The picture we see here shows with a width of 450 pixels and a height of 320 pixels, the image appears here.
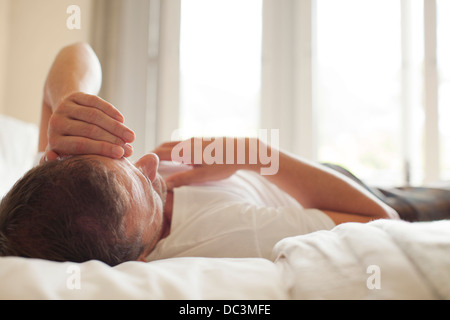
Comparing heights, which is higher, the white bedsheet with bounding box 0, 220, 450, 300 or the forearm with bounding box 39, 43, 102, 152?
the forearm with bounding box 39, 43, 102, 152

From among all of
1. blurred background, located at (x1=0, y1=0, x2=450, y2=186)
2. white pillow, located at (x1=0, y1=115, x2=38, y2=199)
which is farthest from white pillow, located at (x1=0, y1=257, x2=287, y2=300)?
blurred background, located at (x1=0, y1=0, x2=450, y2=186)

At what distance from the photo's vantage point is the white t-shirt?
65cm

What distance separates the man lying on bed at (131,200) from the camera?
443mm

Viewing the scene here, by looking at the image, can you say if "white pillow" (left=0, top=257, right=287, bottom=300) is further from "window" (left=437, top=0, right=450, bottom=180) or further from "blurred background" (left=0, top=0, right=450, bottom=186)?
"window" (left=437, top=0, right=450, bottom=180)

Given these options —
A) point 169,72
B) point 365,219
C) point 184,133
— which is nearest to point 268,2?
point 169,72

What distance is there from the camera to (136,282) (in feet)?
1.09

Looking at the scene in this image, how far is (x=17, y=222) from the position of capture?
1.44 ft

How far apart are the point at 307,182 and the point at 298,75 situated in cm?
155

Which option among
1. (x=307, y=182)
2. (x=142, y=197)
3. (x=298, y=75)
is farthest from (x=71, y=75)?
(x=298, y=75)

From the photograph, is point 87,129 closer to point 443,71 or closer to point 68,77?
point 68,77

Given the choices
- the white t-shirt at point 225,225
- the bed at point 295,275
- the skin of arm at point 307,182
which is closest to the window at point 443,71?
the skin of arm at point 307,182
